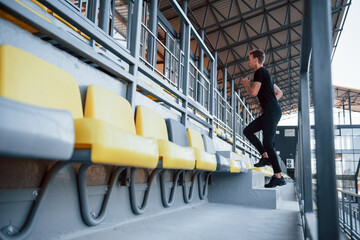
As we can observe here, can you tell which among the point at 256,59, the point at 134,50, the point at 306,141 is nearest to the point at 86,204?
the point at 134,50

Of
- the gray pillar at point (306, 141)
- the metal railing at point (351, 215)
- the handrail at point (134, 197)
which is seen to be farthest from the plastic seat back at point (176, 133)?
the metal railing at point (351, 215)

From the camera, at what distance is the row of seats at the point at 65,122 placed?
622 mm

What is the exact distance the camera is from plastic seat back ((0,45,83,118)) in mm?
988

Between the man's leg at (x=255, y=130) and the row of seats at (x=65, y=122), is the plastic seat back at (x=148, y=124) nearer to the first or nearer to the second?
the row of seats at (x=65, y=122)

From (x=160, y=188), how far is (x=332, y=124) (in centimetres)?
182

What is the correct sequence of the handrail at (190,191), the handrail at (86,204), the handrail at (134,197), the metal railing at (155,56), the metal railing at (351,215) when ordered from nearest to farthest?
the handrail at (86,204)
the handrail at (134,197)
the handrail at (190,191)
the metal railing at (155,56)
the metal railing at (351,215)

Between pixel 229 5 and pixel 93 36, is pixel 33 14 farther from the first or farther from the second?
pixel 229 5

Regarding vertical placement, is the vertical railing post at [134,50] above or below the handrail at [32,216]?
above

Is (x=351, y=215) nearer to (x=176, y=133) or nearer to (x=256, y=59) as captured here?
(x=256, y=59)

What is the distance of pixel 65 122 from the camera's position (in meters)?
0.76

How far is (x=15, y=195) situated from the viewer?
1112 mm

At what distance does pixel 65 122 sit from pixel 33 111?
0.11m

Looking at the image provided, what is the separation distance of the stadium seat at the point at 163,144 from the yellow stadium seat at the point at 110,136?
20 cm

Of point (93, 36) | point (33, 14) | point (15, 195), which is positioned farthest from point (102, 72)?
point (15, 195)
